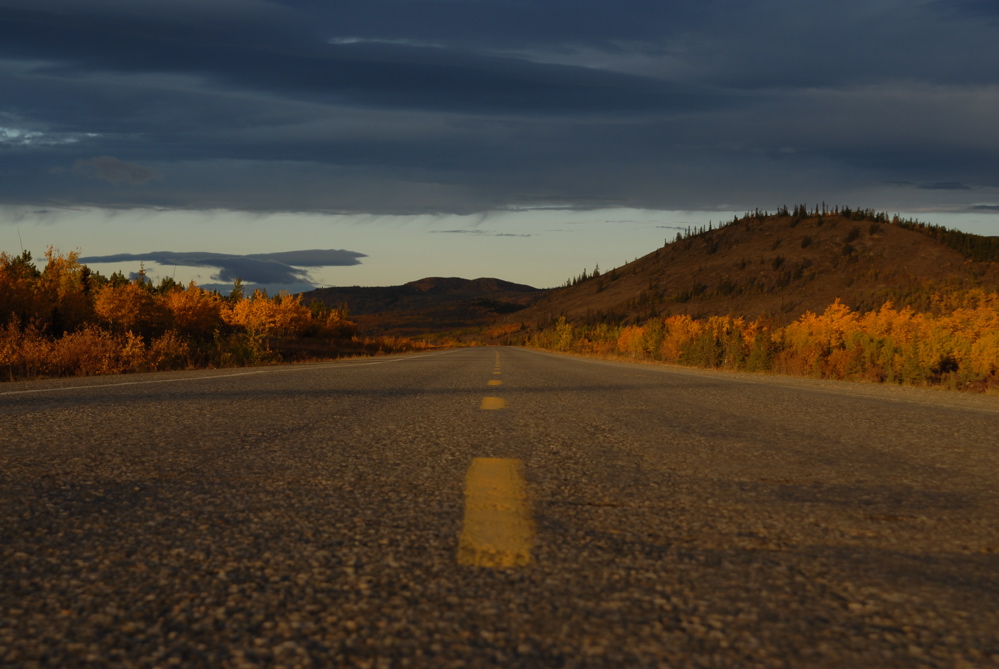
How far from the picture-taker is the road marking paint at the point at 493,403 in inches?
328

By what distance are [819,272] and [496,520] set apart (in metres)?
153

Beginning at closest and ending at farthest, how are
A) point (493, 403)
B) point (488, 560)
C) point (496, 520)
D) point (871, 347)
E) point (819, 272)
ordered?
1. point (488, 560)
2. point (496, 520)
3. point (493, 403)
4. point (871, 347)
5. point (819, 272)

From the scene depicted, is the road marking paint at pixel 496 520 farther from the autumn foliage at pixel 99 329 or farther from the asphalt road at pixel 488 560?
the autumn foliage at pixel 99 329

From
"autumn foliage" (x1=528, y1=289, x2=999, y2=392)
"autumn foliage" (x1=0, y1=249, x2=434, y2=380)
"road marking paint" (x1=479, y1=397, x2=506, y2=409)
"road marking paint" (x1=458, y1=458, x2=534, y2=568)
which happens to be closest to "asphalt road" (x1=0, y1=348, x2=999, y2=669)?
"road marking paint" (x1=458, y1=458, x2=534, y2=568)

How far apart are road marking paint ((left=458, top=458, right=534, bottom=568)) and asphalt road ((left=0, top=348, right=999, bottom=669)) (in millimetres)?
23

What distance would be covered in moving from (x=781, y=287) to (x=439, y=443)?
480ft

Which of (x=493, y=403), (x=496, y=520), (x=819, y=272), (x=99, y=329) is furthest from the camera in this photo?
(x=819, y=272)

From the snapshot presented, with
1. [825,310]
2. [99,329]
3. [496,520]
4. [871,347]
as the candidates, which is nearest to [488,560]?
[496,520]

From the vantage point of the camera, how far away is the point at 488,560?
262cm

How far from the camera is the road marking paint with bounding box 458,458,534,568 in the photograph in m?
2.67

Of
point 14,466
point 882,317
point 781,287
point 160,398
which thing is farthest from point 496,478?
point 781,287

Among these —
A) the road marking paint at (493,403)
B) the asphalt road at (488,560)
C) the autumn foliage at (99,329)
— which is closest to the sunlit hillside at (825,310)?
the road marking paint at (493,403)

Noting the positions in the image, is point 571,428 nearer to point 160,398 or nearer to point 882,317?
point 160,398

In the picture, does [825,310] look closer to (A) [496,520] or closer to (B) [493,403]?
(B) [493,403]
